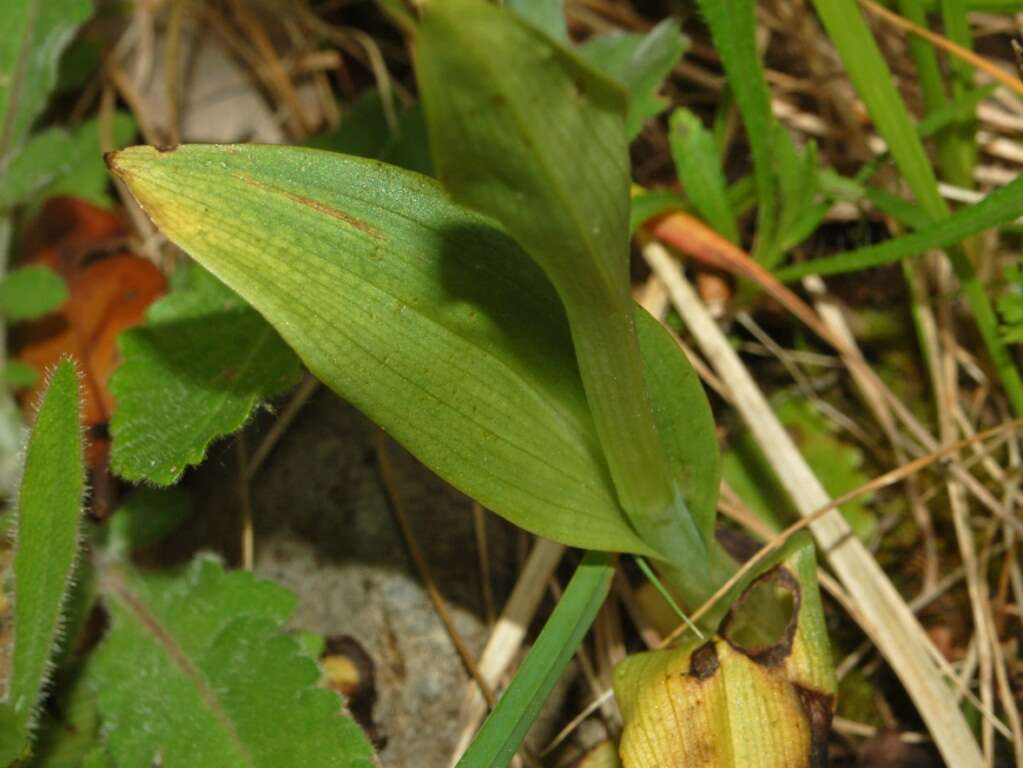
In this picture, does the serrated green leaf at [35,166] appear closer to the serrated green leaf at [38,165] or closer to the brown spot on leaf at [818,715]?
the serrated green leaf at [38,165]

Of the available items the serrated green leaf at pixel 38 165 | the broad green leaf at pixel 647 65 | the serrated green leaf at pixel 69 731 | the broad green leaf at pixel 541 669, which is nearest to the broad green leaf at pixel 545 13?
the broad green leaf at pixel 647 65

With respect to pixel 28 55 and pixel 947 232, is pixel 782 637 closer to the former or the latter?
pixel 947 232

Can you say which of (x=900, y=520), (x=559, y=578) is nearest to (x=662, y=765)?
(x=559, y=578)

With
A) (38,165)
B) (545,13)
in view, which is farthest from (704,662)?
(38,165)

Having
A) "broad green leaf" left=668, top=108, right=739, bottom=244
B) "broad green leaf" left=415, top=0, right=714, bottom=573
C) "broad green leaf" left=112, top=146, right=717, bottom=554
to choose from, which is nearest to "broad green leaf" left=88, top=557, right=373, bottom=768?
"broad green leaf" left=112, top=146, right=717, bottom=554

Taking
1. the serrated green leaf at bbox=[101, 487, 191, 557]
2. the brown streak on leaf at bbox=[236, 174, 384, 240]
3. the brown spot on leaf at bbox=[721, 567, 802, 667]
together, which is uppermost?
the brown streak on leaf at bbox=[236, 174, 384, 240]

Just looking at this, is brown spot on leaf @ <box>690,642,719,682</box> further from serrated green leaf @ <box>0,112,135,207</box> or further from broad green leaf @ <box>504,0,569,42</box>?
serrated green leaf @ <box>0,112,135,207</box>

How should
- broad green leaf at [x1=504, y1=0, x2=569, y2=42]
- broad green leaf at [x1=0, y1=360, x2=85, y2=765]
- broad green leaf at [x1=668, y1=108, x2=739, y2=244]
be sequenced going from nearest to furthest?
1. broad green leaf at [x1=0, y1=360, x2=85, y2=765]
2. broad green leaf at [x1=668, y1=108, x2=739, y2=244]
3. broad green leaf at [x1=504, y1=0, x2=569, y2=42]
